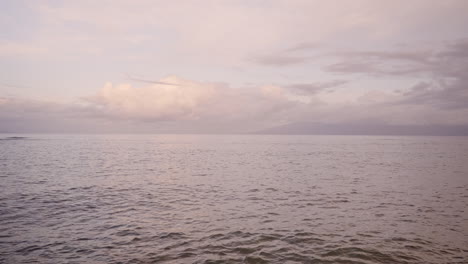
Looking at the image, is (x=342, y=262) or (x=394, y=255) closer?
(x=342, y=262)

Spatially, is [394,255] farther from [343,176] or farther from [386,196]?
[343,176]

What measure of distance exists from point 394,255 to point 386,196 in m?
18.0

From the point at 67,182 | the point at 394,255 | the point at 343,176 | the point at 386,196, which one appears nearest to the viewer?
the point at 394,255

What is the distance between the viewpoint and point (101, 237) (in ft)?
58.5

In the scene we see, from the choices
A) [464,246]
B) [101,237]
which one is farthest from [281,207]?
[101,237]

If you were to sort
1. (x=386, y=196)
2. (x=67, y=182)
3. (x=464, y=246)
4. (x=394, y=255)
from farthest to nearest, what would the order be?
(x=67, y=182) → (x=386, y=196) → (x=464, y=246) → (x=394, y=255)

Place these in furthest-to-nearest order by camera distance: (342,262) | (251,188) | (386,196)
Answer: (251,188) < (386,196) < (342,262)

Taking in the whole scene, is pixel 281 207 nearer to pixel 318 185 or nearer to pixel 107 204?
pixel 318 185

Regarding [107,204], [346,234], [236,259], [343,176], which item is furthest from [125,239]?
[343,176]

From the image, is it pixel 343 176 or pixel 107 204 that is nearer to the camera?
pixel 107 204

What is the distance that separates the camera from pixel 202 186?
37.6 metres

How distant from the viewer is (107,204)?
88.3ft

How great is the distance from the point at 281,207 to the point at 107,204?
1673 cm

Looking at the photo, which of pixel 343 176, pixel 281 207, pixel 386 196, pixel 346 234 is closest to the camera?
pixel 346 234
